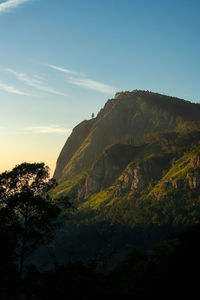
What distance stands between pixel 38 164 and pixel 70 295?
900 inches

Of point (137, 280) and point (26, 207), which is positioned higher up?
point (26, 207)

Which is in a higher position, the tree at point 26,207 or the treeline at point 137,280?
A: the tree at point 26,207

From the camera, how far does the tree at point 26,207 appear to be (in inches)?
1577

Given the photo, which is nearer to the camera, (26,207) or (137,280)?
(137,280)

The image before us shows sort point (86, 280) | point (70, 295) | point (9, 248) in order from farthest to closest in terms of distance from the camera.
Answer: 1. point (9, 248)
2. point (86, 280)
3. point (70, 295)

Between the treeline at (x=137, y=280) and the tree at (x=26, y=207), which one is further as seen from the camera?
the tree at (x=26, y=207)

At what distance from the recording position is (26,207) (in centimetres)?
4147

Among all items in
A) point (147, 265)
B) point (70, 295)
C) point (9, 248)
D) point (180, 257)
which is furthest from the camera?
point (9, 248)

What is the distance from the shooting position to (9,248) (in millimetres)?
33562

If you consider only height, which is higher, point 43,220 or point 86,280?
point 43,220

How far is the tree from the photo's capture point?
1577 inches

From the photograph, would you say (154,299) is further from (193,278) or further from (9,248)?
(9,248)

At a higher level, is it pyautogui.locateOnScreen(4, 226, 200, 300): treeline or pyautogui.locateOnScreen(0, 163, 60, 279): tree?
pyautogui.locateOnScreen(0, 163, 60, 279): tree

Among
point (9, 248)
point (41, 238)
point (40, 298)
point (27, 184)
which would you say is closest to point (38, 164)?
point (27, 184)
